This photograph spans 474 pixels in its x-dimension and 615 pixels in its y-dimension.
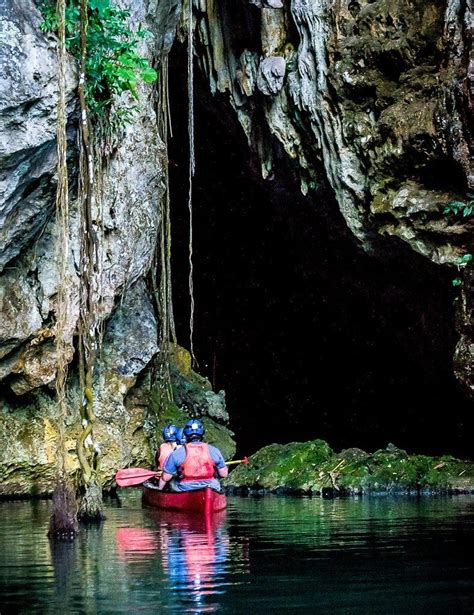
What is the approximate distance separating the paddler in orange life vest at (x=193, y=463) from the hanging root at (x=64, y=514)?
3034mm

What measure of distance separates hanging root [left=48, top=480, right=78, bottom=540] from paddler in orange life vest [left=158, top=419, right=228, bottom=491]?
3034mm

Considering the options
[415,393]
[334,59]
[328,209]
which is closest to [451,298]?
[328,209]

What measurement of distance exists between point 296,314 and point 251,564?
733 inches

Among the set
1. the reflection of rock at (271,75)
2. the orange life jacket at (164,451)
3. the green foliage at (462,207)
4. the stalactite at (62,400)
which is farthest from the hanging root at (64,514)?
the reflection of rock at (271,75)

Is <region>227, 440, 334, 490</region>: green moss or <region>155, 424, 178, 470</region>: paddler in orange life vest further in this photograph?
<region>227, 440, 334, 490</region>: green moss

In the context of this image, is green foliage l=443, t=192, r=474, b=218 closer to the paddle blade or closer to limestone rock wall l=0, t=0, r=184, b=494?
limestone rock wall l=0, t=0, r=184, b=494

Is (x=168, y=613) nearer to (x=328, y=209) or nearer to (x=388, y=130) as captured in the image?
(x=388, y=130)

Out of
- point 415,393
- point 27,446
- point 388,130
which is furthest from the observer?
point 415,393

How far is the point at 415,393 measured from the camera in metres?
23.2

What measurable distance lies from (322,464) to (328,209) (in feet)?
14.2

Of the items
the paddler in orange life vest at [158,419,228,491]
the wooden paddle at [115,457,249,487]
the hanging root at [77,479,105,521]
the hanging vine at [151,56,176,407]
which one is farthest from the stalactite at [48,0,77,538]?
the hanging vine at [151,56,176,407]

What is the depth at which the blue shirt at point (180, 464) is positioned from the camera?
42.2 feet

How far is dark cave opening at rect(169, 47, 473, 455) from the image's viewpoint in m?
19.2

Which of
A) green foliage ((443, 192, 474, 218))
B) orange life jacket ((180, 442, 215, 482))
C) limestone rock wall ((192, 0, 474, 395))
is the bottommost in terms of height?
orange life jacket ((180, 442, 215, 482))
